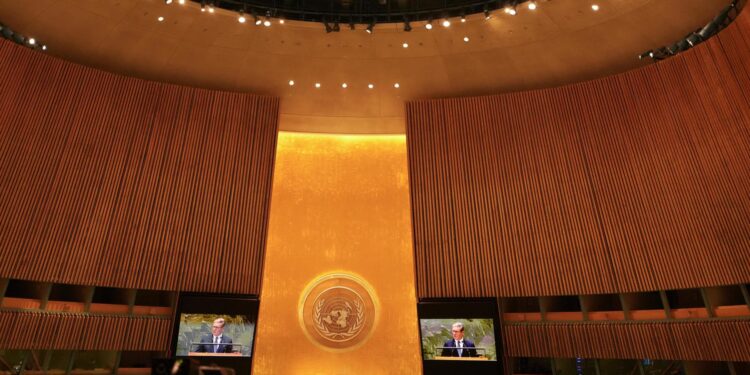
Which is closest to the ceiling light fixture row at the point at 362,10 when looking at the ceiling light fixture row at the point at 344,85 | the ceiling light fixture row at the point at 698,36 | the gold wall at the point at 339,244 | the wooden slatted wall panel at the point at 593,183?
the ceiling light fixture row at the point at 344,85

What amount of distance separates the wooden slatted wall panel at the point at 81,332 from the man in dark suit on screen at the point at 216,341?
24.4 inches

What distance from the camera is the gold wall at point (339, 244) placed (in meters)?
10.1

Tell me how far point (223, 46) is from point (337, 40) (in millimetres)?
2225

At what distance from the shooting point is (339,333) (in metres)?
10.3

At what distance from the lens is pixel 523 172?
9.43 metres

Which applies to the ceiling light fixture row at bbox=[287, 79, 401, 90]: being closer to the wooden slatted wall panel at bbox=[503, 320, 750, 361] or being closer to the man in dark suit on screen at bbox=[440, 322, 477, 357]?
the man in dark suit on screen at bbox=[440, 322, 477, 357]

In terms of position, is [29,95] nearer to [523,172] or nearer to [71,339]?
[71,339]

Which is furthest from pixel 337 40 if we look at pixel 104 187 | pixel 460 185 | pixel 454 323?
pixel 454 323

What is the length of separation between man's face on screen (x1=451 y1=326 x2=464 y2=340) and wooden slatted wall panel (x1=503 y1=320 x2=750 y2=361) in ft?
2.57

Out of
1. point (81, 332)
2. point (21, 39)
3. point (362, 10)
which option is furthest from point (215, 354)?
point (362, 10)

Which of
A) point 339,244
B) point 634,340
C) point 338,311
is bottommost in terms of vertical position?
point 634,340

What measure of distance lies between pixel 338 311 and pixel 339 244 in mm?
1475

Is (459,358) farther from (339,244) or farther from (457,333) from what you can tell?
(339,244)

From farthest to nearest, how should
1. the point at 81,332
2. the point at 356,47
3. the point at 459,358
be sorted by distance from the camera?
the point at 356,47, the point at 459,358, the point at 81,332
